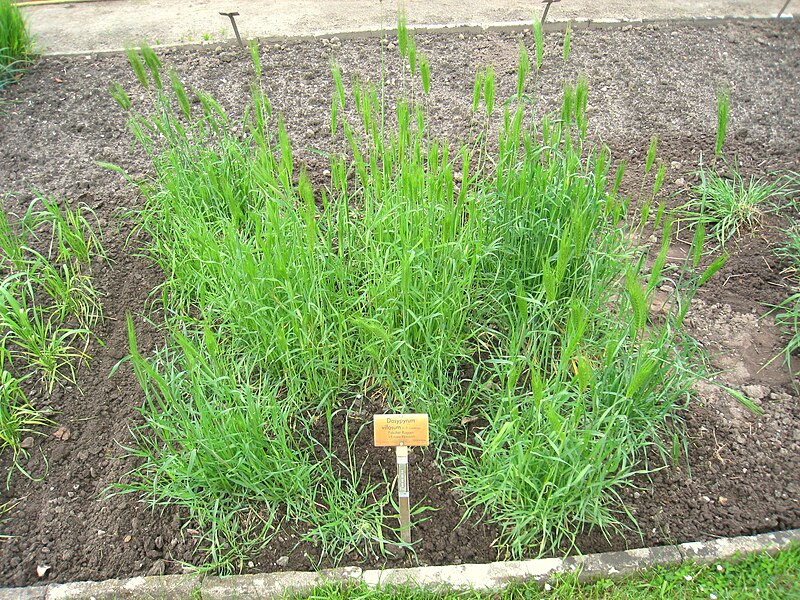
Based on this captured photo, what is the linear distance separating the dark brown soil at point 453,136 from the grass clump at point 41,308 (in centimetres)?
8

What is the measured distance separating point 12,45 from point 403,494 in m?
3.95

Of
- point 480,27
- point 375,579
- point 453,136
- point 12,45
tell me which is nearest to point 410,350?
point 375,579

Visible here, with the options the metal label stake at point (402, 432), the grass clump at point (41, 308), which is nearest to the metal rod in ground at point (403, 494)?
the metal label stake at point (402, 432)

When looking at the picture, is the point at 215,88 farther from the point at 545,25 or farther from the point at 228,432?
the point at 228,432

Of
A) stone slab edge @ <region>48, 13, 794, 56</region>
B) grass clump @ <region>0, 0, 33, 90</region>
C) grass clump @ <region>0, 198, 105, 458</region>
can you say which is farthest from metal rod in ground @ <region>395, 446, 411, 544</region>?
grass clump @ <region>0, 0, 33, 90</region>

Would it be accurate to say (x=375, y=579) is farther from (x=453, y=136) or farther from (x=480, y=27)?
(x=480, y=27)

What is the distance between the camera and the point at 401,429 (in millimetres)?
1696

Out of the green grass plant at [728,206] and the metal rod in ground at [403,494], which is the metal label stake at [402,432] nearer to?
the metal rod in ground at [403,494]

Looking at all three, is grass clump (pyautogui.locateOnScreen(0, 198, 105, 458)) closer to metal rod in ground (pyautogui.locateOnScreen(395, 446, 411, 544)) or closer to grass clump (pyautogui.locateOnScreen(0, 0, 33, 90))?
metal rod in ground (pyautogui.locateOnScreen(395, 446, 411, 544))

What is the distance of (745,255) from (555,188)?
995 millimetres

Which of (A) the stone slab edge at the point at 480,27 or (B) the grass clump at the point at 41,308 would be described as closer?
(B) the grass clump at the point at 41,308

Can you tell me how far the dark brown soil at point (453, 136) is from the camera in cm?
195

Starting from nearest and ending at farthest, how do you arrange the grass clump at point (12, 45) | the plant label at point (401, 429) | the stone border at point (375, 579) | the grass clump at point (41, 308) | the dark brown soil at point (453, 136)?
the plant label at point (401, 429) → the stone border at point (375, 579) → the dark brown soil at point (453, 136) → the grass clump at point (41, 308) → the grass clump at point (12, 45)

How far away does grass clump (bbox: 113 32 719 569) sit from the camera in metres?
1.91
